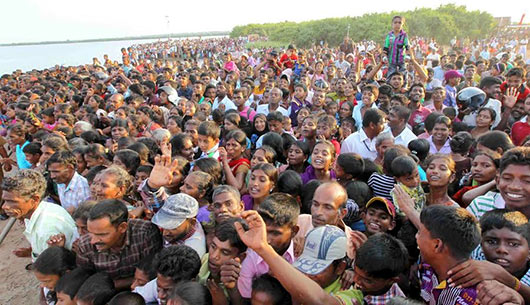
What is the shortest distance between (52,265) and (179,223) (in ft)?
3.09

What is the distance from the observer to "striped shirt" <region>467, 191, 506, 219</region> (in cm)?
254

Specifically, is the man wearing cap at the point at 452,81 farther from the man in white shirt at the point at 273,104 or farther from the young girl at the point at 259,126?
the young girl at the point at 259,126

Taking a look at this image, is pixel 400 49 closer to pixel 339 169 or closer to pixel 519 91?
pixel 519 91

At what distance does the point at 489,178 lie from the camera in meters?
3.01

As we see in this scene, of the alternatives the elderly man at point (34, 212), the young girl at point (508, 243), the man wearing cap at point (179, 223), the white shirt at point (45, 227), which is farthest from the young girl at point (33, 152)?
the young girl at point (508, 243)

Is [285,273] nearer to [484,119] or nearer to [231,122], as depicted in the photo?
[231,122]

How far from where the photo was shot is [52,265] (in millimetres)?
2486

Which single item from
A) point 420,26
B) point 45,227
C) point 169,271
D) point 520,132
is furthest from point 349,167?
point 420,26

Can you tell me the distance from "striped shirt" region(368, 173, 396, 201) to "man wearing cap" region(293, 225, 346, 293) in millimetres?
1184

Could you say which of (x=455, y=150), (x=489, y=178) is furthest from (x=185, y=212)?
(x=455, y=150)

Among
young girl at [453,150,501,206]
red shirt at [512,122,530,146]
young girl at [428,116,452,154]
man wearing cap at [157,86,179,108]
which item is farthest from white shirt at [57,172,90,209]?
red shirt at [512,122,530,146]

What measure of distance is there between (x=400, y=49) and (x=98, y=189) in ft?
21.3

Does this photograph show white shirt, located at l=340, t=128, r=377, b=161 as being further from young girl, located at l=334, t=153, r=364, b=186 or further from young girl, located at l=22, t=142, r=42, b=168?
young girl, located at l=22, t=142, r=42, b=168

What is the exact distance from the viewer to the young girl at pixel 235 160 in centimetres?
381
